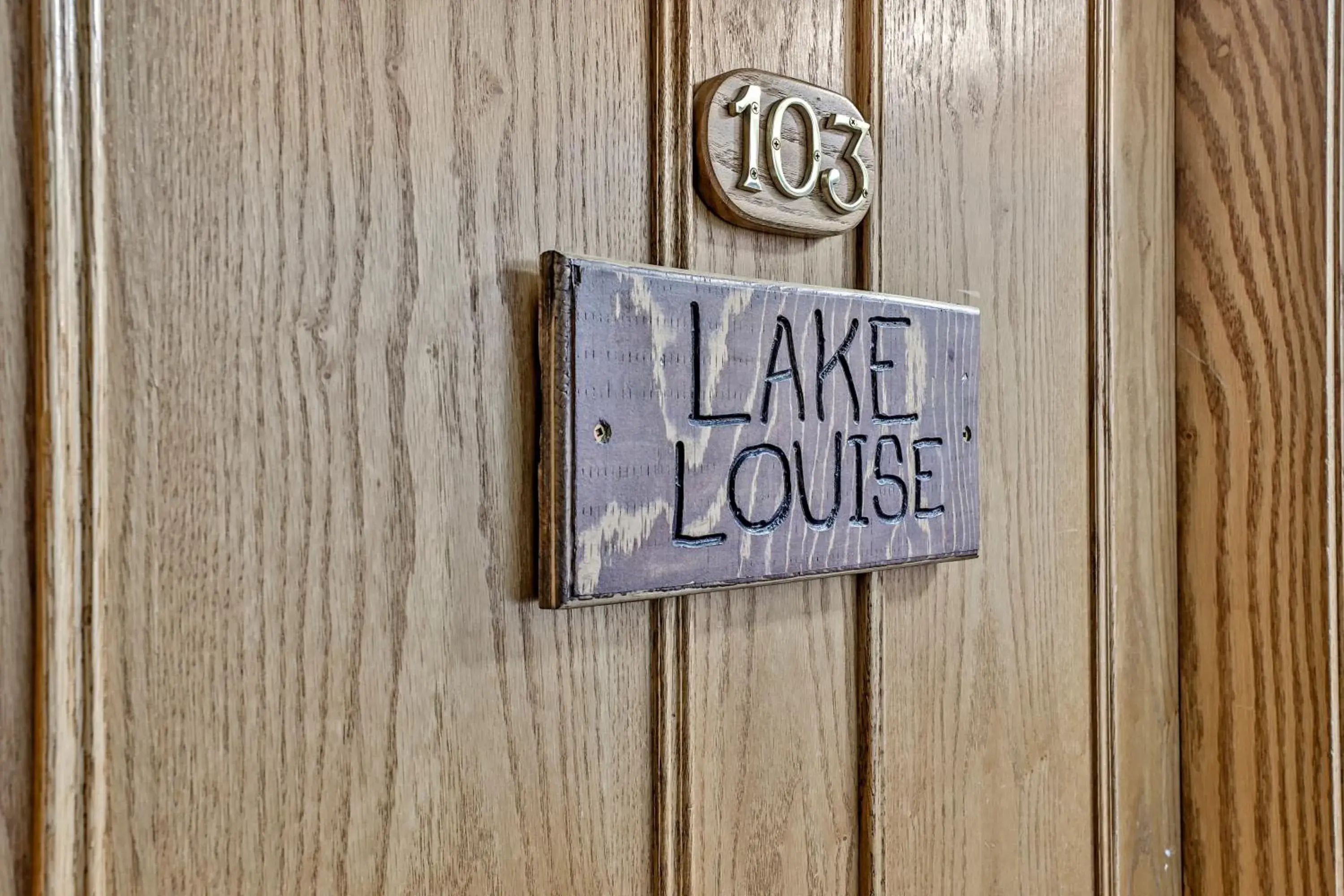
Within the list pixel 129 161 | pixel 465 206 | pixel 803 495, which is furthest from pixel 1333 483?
pixel 129 161

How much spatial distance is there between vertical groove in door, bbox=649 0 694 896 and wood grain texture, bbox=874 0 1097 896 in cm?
14

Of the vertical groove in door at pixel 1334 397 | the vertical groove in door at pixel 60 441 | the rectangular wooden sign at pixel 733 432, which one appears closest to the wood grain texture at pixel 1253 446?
the vertical groove in door at pixel 1334 397

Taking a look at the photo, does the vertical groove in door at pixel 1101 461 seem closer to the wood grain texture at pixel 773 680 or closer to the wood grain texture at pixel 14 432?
the wood grain texture at pixel 773 680

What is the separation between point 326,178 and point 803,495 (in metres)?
0.25

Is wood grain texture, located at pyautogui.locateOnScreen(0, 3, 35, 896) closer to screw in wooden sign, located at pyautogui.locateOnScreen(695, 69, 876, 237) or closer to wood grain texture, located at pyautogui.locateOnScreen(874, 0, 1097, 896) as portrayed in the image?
screw in wooden sign, located at pyautogui.locateOnScreen(695, 69, 876, 237)

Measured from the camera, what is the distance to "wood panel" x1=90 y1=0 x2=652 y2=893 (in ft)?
1.02

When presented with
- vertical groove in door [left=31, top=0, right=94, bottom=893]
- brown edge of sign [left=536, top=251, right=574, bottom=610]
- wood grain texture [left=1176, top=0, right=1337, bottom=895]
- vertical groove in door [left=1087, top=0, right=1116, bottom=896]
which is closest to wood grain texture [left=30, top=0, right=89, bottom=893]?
vertical groove in door [left=31, top=0, right=94, bottom=893]

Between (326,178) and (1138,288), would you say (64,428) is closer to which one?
(326,178)

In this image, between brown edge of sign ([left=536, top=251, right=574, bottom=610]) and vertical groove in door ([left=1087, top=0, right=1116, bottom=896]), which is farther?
vertical groove in door ([left=1087, top=0, right=1116, bottom=896])

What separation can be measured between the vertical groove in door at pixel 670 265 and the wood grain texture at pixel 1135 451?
351mm

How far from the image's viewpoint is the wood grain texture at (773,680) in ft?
1.49

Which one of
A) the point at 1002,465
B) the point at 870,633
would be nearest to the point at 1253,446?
the point at 1002,465

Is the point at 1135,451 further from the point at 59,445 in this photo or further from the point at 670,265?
the point at 59,445

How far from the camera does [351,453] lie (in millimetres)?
351
